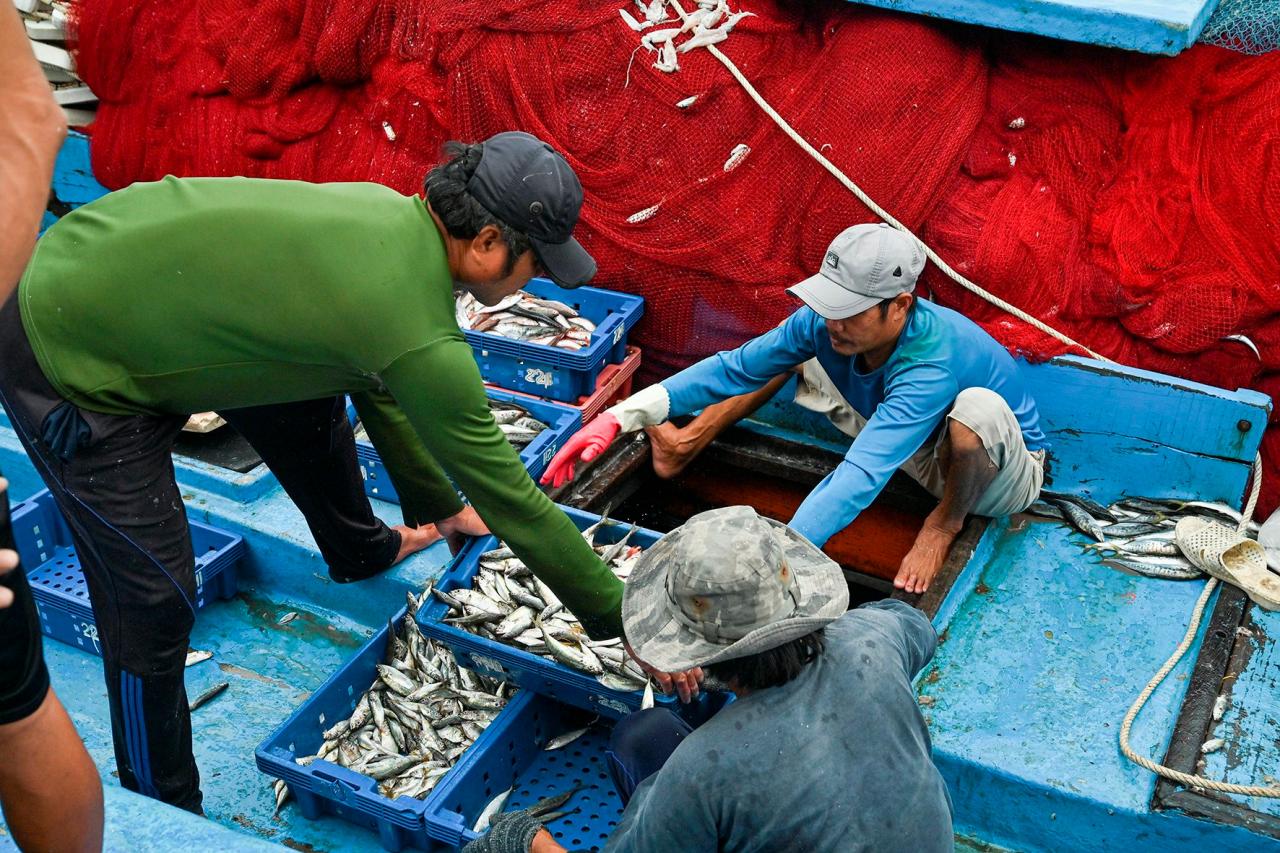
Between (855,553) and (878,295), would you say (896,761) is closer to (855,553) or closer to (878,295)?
(878,295)

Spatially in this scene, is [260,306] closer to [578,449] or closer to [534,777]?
[578,449]

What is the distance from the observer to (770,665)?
219 cm

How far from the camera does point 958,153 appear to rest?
5.02m

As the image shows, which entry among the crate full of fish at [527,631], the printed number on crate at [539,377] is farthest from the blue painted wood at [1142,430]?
the printed number on crate at [539,377]

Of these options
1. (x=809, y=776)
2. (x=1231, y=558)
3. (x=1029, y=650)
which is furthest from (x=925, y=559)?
(x=809, y=776)

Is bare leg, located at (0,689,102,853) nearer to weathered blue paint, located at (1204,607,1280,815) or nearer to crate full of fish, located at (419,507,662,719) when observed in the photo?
crate full of fish, located at (419,507,662,719)

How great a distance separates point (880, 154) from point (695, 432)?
1448mm

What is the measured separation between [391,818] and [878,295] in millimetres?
2225

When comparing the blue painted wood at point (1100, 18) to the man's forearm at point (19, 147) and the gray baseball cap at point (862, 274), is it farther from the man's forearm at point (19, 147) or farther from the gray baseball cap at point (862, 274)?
the man's forearm at point (19, 147)

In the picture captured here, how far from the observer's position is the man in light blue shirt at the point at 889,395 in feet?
12.6

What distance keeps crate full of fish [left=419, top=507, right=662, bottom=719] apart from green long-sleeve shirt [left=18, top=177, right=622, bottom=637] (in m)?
0.74

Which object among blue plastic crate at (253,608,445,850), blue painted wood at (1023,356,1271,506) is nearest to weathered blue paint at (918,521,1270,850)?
blue painted wood at (1023,356,1271,506)

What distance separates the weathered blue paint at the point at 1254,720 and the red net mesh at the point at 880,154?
0.93 meters

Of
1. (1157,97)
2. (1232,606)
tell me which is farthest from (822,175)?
(1232,606)
